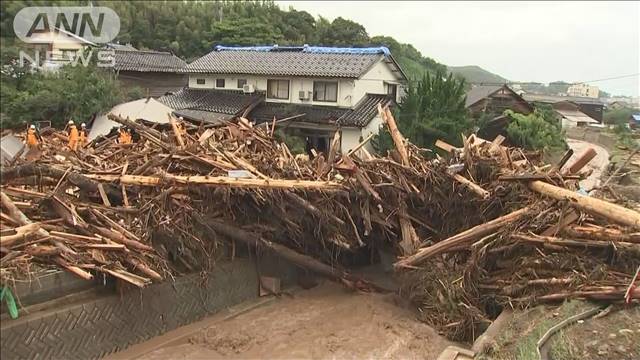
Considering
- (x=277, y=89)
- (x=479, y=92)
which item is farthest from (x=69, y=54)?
(x=479, y=92)

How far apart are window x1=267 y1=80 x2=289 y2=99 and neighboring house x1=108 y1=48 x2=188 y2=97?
556 centimetres

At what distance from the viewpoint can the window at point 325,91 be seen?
80.9 feet

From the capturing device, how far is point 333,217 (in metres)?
8.02

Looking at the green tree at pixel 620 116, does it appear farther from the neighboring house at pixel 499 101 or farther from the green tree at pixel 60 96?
the green tree at pixel 60 96

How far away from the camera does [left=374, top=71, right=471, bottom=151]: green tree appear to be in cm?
2033

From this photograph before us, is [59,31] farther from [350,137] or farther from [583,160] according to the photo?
[350,137]

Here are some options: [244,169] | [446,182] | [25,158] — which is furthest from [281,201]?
[25,158]

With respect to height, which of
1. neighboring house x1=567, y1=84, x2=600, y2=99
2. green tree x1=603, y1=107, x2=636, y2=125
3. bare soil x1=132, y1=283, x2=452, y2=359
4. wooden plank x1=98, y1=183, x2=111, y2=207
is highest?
neighboring house x1=567, y1=84, x2=600, y2=99

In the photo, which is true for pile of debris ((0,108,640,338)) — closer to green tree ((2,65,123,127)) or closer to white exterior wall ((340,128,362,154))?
green tree ((2,65,123,127))

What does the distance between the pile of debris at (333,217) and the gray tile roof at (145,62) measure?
2187 centimetres

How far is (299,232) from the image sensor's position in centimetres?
839

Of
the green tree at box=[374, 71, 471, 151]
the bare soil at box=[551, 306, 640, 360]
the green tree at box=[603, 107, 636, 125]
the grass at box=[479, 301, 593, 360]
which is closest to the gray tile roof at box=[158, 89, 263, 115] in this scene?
the green tree at box=[374, 71, 471, 151]

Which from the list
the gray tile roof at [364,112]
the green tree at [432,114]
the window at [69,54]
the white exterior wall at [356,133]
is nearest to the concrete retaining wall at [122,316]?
the window at [69,54]

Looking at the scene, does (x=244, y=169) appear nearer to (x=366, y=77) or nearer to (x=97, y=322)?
(x=97, y=322)
